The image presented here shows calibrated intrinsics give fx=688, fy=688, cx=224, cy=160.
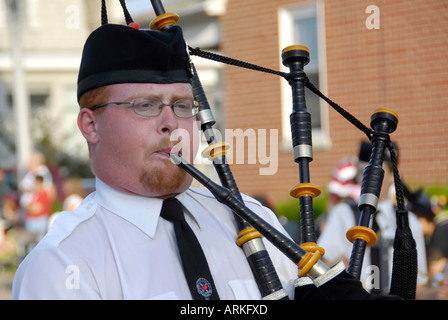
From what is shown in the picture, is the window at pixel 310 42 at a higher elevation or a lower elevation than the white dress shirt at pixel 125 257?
higher

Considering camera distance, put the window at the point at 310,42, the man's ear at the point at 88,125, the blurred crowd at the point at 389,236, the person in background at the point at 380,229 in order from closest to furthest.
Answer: the man's ear at the point at 88,125
the blurred crowd at the point at 389,236
the person in background at the point at 380,229
the window at the point at 310,42

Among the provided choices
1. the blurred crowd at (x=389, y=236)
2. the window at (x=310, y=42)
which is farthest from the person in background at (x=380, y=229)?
the window at (x=310, y=42)

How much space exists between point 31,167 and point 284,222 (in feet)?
14.5

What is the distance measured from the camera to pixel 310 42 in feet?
25.9

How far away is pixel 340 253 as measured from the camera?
461 centimetres

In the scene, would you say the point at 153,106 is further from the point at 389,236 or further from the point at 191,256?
the point at 389,236

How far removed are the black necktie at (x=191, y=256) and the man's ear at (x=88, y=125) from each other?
263mm

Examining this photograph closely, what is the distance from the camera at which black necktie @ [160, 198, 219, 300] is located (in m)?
1.74

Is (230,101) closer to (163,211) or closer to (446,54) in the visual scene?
(446,54)

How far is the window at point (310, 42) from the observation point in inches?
301

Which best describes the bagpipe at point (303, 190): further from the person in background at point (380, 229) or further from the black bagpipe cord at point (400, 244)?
the person in background at point (380, 229)

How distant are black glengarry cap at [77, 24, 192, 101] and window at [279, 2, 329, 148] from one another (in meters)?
5.64

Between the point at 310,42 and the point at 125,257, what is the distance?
6481 millimetres

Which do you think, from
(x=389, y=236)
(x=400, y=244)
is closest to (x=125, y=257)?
(x=400, y=244)
